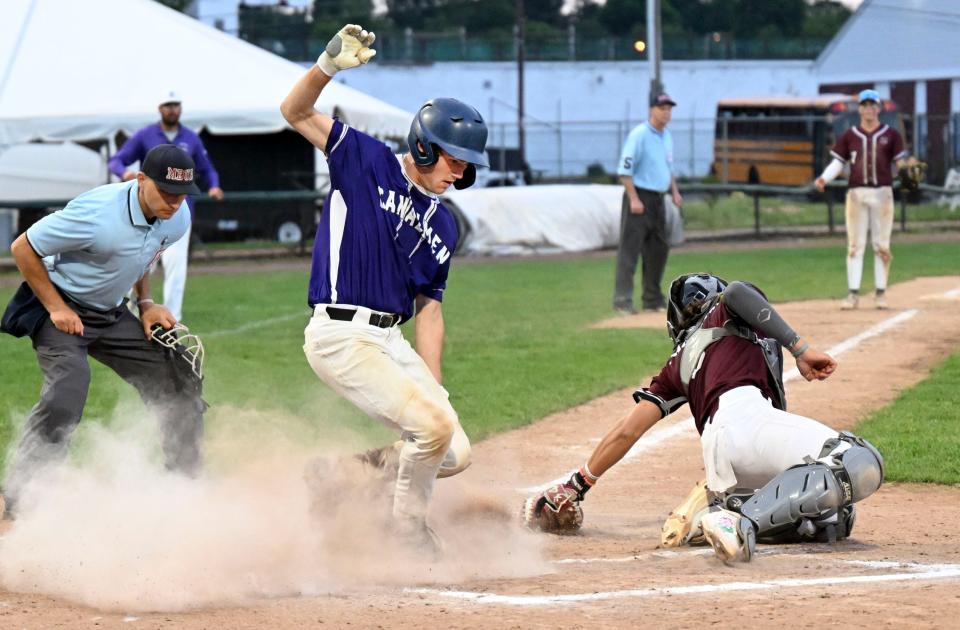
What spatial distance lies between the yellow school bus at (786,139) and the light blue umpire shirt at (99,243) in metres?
32.4

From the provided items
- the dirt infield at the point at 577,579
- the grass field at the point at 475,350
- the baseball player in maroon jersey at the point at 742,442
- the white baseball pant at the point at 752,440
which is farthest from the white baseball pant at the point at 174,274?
the white baseball pant at the point at 752,440

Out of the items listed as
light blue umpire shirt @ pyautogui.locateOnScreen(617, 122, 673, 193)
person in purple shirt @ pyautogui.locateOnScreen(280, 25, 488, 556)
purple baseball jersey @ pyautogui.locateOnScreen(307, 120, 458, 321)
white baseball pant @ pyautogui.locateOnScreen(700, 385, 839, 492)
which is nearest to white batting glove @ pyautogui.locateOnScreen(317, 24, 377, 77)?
person in purple shirt @ pyautogui.locateOnScreen(280, 25, 488, 556)

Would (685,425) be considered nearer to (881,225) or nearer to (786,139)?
(881,225)

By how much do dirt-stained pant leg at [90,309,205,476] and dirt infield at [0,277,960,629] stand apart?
945 mm

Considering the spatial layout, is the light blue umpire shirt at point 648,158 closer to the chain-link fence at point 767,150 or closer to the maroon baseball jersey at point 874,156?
the maroon baseball jersey at point 874,156

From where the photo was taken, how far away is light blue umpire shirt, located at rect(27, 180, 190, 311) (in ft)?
22.1

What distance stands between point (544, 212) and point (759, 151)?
16.3m

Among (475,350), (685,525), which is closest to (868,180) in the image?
(475,350)

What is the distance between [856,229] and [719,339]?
960 cm

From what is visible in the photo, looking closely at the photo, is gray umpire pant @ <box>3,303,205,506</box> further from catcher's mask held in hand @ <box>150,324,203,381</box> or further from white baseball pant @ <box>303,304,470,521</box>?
white baseball pant @ <box>303,304,470,521</box>

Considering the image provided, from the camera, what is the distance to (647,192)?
16.0 metres

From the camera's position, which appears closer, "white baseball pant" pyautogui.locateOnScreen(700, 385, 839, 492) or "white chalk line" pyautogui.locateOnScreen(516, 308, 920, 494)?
"white baseball pant" pyautogui.locateOnScreen(700, 385, 839, 492)

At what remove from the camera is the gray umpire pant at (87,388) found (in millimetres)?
6758

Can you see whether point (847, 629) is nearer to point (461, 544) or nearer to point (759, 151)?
point (461, 544)
